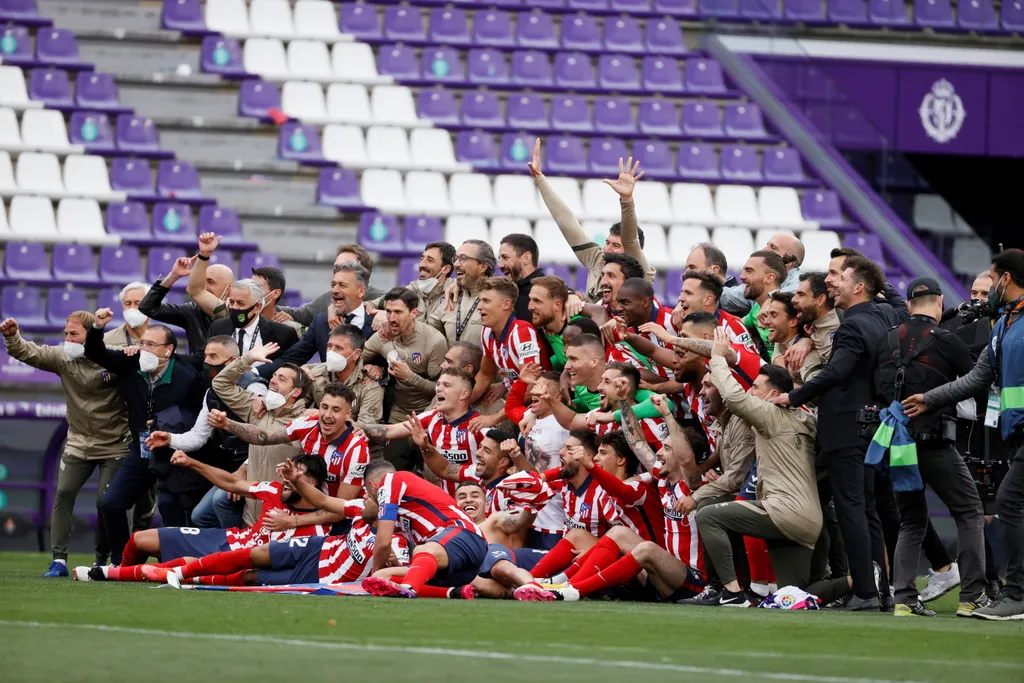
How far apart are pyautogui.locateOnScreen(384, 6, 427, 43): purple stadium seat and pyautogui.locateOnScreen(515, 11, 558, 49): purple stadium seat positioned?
4.18 feet

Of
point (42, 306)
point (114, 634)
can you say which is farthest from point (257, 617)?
point (42, 306)

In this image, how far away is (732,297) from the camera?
404 inches

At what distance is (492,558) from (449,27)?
12.2m

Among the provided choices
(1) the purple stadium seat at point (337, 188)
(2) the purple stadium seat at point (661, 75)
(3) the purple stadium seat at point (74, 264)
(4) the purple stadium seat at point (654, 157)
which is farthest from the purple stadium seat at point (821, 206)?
(3) the purple stadium seat at point (74, 264)

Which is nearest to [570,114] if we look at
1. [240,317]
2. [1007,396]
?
[240,317]

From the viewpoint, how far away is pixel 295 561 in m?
9.12

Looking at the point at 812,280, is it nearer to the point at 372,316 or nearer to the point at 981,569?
the point at 981,569

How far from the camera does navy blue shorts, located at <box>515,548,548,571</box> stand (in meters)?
9.30

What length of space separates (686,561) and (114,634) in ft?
12.9

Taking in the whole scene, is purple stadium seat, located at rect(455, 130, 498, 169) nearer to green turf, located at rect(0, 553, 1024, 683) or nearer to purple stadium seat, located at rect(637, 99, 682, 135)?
purple stadium seat, located at rect(637, 99, 682, 135)

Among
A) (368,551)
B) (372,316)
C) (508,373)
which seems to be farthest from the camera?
(372,316)

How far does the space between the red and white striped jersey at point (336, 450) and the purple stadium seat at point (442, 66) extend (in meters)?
10.4

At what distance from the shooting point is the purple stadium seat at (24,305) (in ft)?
50.5

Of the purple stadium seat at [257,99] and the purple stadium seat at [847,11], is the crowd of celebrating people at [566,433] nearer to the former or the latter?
the purple stadium seat at [257,99]
